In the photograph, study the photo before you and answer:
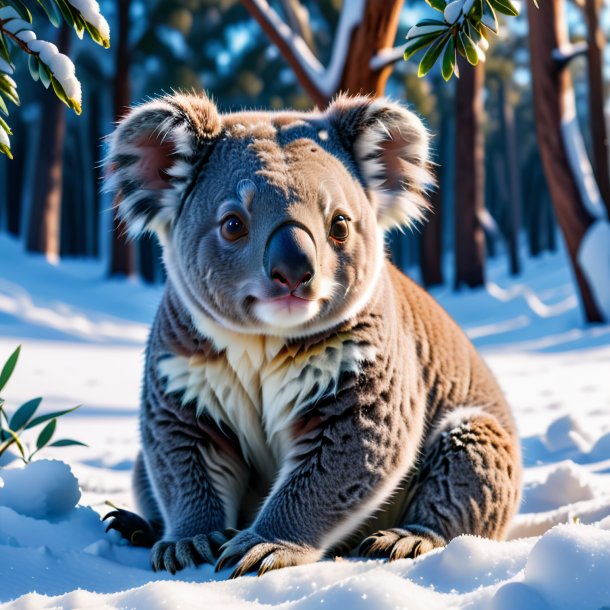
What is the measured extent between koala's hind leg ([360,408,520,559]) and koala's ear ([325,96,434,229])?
0.77 metres

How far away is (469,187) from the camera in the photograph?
1605 cm

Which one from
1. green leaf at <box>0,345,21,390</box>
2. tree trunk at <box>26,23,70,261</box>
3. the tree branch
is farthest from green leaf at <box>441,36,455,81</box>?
tree trunk at <box>26,23,70,261</box>

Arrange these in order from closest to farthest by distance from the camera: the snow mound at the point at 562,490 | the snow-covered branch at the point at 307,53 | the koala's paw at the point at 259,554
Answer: the koala's paw at the point at 259,554
the snow mound at the point at 562,490
the snow-covered branch at the point at 307,53

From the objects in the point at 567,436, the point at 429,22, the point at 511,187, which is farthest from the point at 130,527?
the point at 511,187

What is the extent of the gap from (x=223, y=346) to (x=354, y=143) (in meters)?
0.83

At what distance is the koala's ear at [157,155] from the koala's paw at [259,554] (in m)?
1.07

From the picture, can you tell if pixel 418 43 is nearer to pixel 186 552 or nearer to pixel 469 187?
pixel 186 552

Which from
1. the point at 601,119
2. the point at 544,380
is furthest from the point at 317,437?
the point at 601,119

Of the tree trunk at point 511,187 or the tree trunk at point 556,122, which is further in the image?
the tree trunk at point 511,187

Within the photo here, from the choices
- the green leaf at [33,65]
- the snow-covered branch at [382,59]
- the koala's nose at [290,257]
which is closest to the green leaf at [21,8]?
the green leaf at [33,65]

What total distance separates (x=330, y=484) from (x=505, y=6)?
4.65ft

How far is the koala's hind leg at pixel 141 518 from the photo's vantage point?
9.55ft

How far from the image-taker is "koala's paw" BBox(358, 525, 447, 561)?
252 centimetres

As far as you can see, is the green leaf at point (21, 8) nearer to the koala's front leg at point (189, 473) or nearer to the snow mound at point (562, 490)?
the koala's front leg at point (189, 473)
